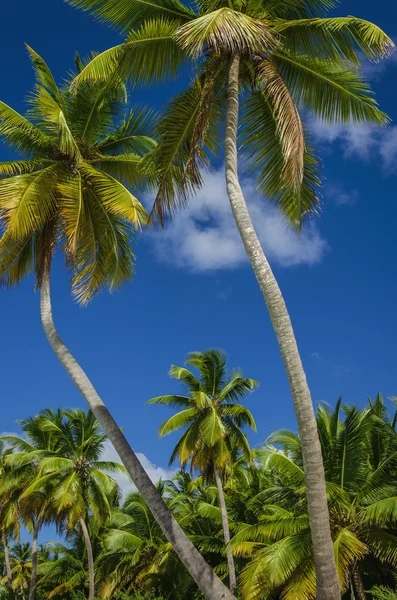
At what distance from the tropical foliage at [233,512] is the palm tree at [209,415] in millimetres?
228

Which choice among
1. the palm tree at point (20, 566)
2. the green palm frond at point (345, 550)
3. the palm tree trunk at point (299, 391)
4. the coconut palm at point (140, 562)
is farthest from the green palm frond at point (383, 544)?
the palm tree at point (20, 566)

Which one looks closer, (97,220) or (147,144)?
(97,220)

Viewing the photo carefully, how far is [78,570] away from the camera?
3447 centimetres

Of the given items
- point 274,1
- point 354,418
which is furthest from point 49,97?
point 354,418

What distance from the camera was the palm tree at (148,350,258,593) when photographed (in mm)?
24953

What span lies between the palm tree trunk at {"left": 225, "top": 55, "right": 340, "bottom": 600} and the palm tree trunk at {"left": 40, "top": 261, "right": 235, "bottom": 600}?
2080mm

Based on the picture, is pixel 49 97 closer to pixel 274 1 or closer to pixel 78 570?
pixel 274 1

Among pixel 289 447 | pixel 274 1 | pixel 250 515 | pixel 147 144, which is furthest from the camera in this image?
pixel 250 515

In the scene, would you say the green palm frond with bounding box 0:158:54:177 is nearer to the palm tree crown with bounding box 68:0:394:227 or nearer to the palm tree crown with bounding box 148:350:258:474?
the palm tree crown with bounding box 68:0:394:227

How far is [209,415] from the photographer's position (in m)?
25.3

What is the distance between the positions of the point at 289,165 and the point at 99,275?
21.0 feet

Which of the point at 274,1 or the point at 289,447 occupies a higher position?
the point at 274,1

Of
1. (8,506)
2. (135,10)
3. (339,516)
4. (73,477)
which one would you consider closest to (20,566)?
(8,506)

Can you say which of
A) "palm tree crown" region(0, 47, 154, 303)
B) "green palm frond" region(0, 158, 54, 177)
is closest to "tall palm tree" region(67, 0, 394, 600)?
"palm tree crown" region(0, 47, 154, 303)
